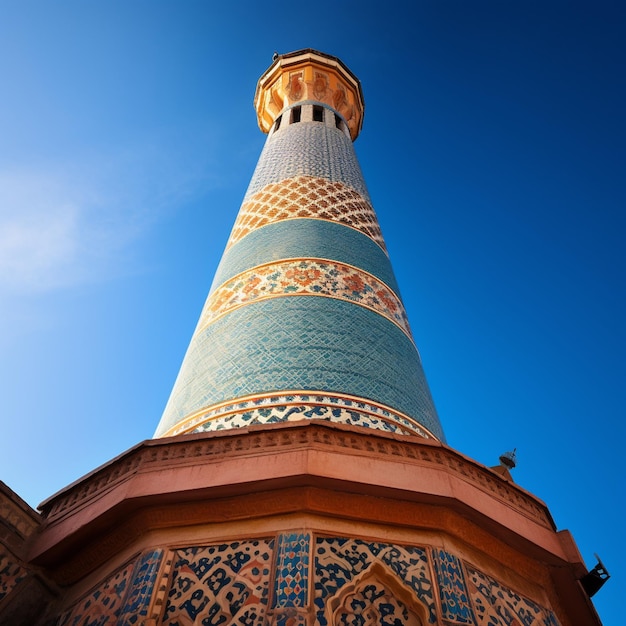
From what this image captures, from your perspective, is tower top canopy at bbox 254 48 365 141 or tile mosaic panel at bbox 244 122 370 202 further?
tower top canopy at bbox 254 48 365 141

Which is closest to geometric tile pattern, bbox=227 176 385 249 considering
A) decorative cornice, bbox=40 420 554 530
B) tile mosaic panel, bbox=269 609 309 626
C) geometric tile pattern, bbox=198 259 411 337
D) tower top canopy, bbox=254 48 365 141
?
geometric tile pattern, bbox=198 259 411 337

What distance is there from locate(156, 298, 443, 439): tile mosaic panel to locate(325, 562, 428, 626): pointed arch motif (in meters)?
1.01

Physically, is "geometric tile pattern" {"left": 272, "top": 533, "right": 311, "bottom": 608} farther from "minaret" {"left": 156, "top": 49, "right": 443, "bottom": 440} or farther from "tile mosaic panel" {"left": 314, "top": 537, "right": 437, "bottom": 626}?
"minaret" {"left": 156, "top": 49, "right": 443, "bottom": 440}

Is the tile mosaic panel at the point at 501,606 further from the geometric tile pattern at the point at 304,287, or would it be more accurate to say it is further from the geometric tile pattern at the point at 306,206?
the geometric tile pattern at the point at 306,206

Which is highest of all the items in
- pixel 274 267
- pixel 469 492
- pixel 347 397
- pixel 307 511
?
pixel 274 267

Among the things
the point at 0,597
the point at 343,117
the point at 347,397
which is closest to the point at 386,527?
the point at 347,397

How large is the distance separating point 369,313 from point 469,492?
148 cm

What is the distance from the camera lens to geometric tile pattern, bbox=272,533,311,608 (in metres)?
1.98

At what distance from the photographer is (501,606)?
2.26 m

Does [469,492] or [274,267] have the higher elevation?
[274,267]

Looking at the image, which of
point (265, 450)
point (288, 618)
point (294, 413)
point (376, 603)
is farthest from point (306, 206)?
point (288, 618)

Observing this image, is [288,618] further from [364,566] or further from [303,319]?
[303,319]

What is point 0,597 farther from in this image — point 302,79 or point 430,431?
point 302,79

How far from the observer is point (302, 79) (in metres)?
7.02
